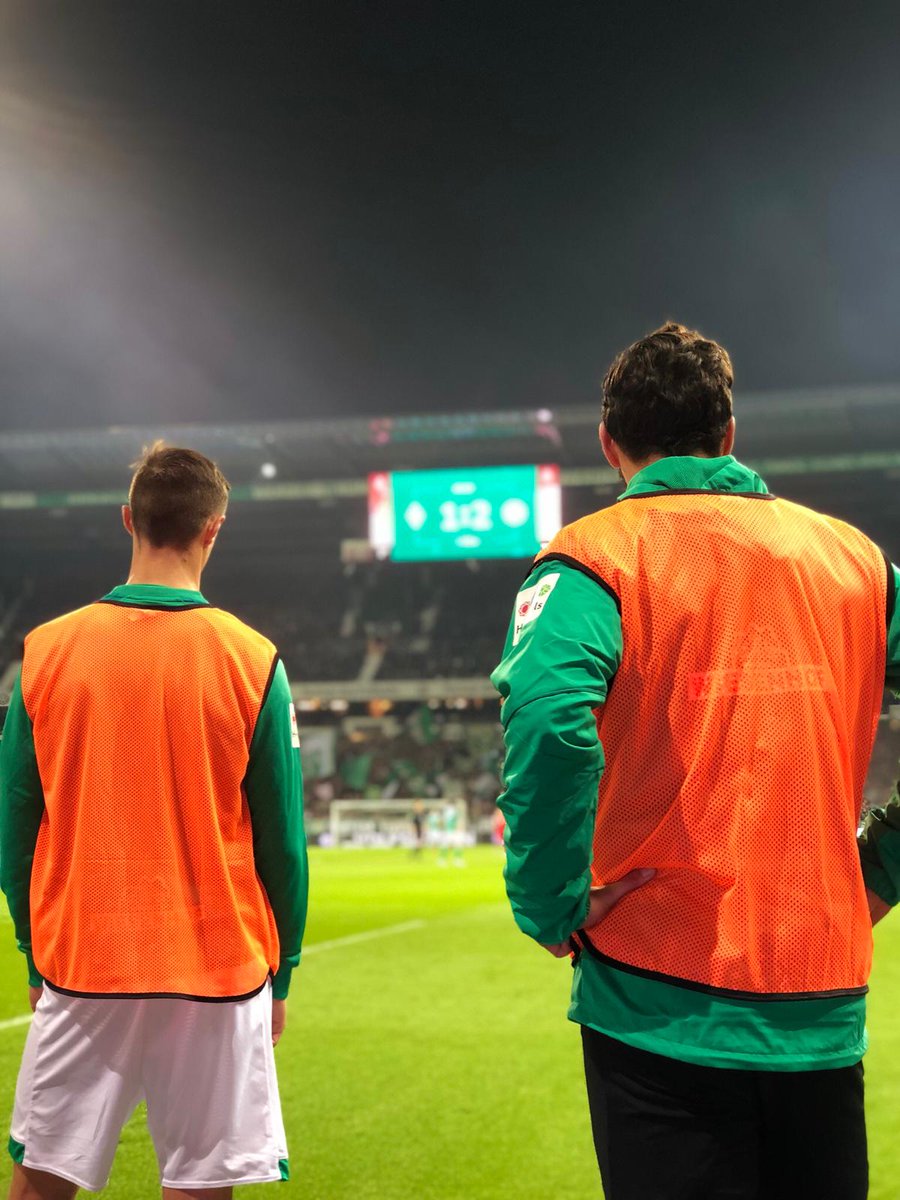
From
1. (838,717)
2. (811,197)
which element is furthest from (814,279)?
(838,717)

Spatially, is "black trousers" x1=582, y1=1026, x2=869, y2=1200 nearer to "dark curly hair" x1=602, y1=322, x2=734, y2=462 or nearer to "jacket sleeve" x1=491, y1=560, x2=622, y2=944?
"jacket sleeve" x1=491, y1=560, x2=622, y2=944

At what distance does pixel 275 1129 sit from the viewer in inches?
89.0

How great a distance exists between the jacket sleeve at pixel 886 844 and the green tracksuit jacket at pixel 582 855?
23 centimetres

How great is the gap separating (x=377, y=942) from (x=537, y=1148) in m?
7.29

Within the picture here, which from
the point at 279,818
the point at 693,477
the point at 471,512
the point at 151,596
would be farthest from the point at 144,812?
the point at 471,512

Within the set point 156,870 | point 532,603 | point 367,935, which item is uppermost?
point 532,603

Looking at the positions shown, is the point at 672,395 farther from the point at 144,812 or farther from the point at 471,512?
the point at 471,512

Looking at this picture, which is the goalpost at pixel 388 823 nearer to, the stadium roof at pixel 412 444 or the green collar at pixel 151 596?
the stadium roof at pixel 412 444

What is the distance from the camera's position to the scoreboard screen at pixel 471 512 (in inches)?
1092

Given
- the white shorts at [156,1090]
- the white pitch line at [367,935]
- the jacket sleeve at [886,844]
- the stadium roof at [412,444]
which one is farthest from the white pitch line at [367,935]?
the stadium roof at [412,444]

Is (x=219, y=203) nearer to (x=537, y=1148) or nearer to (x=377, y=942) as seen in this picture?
(x=377, y=942)

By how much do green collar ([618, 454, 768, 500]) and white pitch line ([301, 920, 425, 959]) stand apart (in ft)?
29.8

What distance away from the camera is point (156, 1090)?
223 centimetres

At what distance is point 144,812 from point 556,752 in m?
1.06
